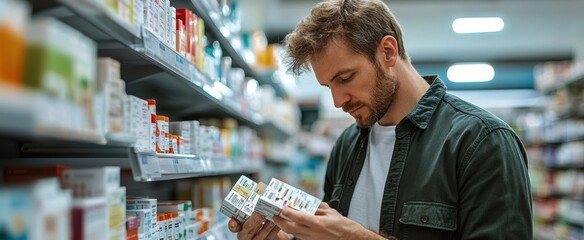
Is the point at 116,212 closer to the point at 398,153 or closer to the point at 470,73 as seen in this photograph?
the point at 398,153

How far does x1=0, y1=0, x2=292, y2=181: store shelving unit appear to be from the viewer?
1162 millimetres

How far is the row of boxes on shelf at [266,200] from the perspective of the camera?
6.89 feet

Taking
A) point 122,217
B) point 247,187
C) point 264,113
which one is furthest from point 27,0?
point 264,113

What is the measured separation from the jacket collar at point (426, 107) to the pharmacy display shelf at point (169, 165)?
0.95m

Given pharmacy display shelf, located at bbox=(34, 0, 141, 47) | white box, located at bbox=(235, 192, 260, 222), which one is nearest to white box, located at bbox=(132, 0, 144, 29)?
pharmacy display shelf, located at bbox=(34, 0, 141, 47)

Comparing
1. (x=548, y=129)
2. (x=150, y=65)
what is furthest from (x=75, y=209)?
(x=548, y=129)

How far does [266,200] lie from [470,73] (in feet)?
35.7

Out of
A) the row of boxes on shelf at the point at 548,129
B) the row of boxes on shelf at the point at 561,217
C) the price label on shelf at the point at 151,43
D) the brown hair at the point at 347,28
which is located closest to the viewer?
the price label on shelf at the point at 151,43

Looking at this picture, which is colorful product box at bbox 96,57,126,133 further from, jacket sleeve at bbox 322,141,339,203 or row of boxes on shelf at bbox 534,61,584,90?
row of boxes on shelf at bbox 534,61,584,90

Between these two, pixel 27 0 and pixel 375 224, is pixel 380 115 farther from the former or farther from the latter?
pixel 27 0

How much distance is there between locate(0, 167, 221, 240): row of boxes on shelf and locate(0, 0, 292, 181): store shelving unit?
0.31 ft

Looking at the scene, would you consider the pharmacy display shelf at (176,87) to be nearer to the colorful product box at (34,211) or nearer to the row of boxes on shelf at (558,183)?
the colorful product box at (34,211)

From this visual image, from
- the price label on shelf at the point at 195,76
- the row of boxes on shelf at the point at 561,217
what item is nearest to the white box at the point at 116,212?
the price label on shelf at the point at 195,76

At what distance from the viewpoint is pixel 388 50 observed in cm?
239
